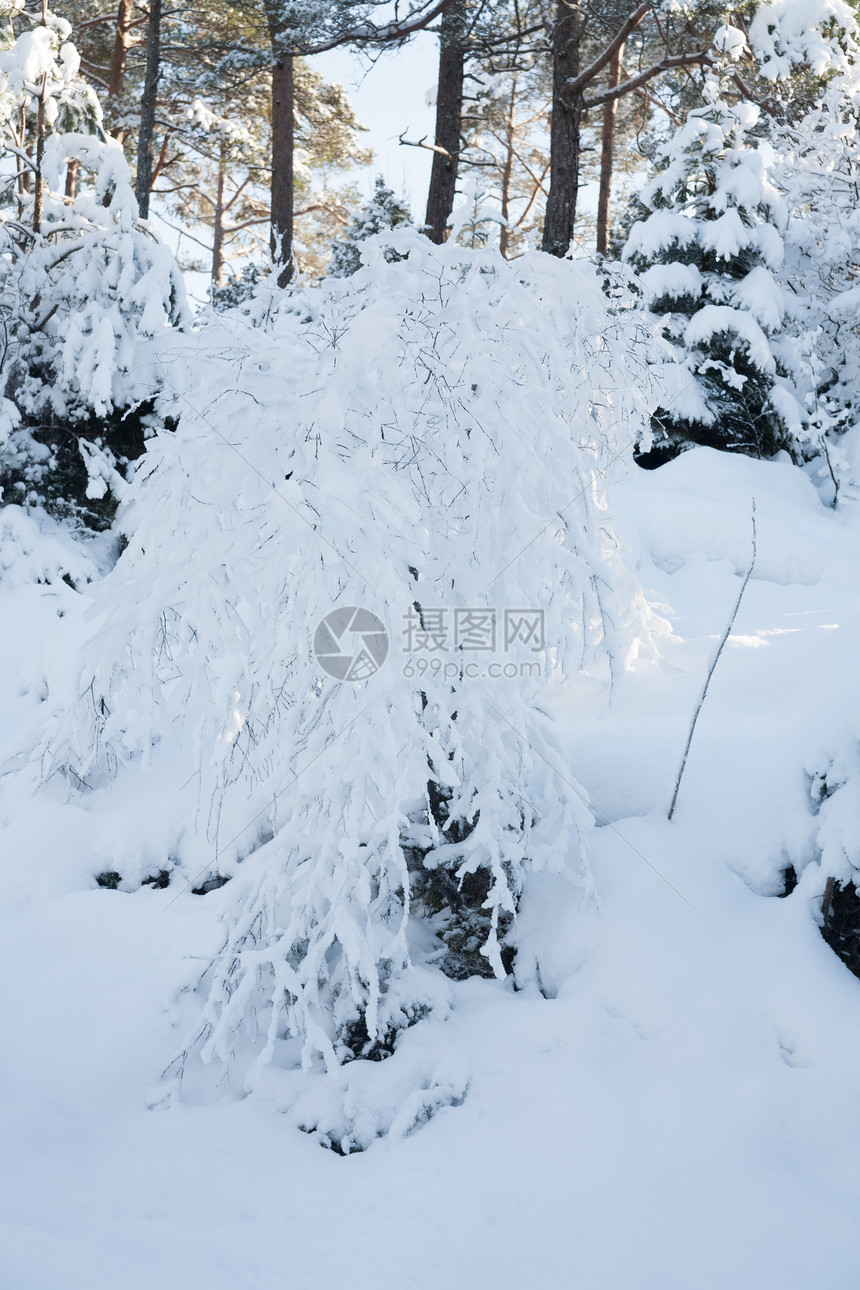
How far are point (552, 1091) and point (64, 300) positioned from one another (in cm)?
705

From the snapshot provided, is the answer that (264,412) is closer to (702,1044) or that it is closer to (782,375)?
(702,1044)

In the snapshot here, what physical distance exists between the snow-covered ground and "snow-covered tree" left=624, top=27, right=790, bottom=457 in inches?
209

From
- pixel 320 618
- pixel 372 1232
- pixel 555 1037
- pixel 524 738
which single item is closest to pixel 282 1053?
pixel 372 1232

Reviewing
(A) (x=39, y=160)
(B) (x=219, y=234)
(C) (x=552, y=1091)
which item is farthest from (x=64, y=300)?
(B) (x=219, y=234)

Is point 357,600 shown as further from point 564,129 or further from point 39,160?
point 564,129

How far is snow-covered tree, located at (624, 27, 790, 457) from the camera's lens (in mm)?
8438

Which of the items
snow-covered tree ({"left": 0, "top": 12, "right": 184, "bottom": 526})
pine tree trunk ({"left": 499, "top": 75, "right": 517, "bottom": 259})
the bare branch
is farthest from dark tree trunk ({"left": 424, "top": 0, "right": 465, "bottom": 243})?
pine tree trunk ({"left": 499, "top": 75, "right": 517, "bottom": 259})

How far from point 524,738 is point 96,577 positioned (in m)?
5.07

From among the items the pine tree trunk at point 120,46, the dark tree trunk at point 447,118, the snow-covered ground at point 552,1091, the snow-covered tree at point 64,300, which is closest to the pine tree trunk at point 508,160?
the pine tree trunk at point 120,46

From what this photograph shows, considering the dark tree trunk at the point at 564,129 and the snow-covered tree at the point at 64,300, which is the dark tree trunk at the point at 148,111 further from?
the dark tree trunk at the point at 564,129

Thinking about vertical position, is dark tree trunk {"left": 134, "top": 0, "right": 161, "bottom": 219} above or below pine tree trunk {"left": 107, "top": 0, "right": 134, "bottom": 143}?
below

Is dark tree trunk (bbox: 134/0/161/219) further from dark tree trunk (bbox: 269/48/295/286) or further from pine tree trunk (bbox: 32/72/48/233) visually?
pine tree trunk (bbox: 32/72/48/233)

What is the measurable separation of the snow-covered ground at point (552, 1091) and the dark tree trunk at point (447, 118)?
7.15 meters

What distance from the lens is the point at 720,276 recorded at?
29.4 ft
